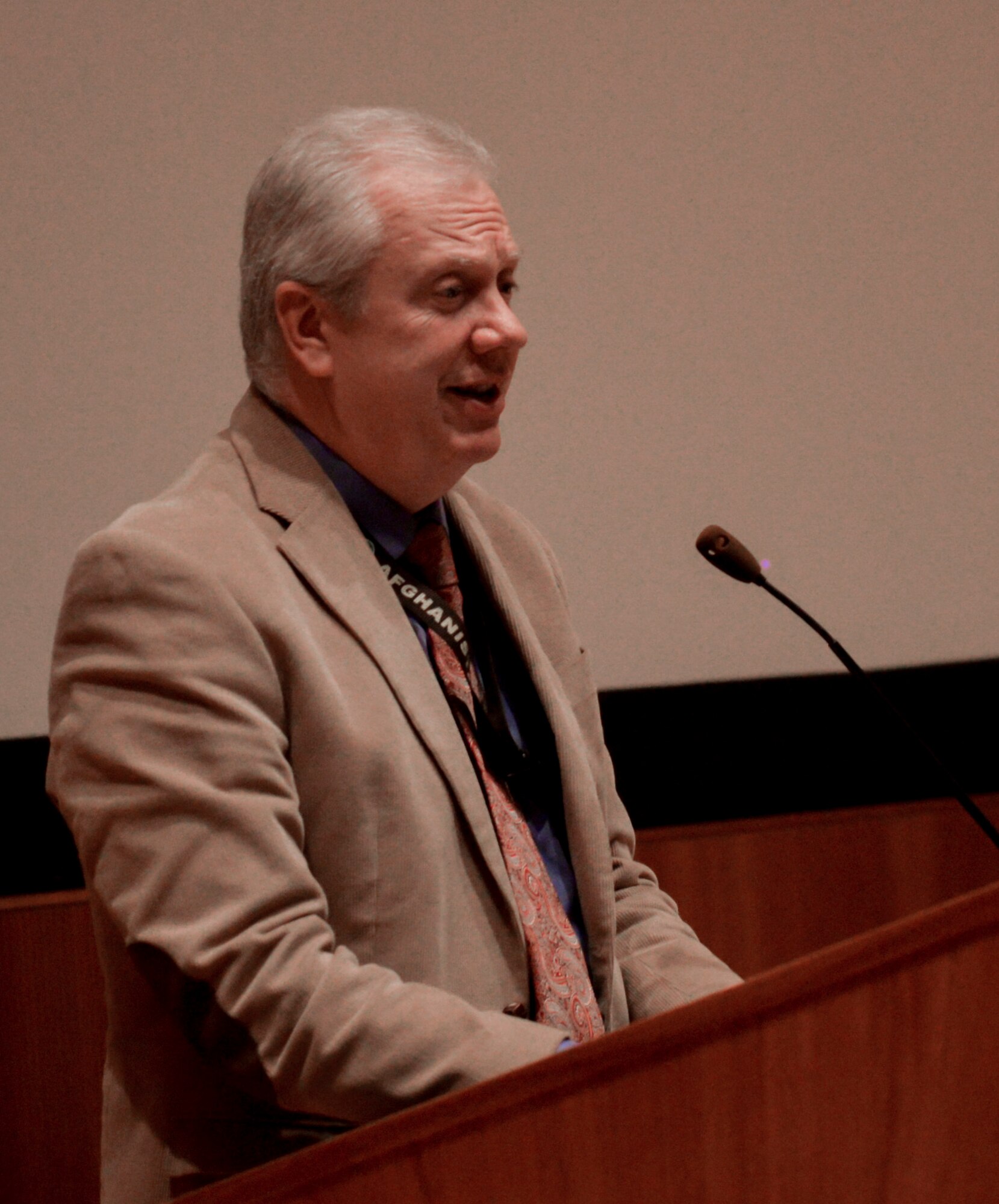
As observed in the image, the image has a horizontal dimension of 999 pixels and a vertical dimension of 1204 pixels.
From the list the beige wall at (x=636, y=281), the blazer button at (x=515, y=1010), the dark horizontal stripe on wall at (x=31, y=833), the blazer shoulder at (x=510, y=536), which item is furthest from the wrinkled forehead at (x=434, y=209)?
the dark horizontal stripe on wall at (x=31, y=833)

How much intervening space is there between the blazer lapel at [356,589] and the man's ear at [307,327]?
3.0 inches

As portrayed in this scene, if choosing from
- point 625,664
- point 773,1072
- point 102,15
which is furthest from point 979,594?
point 773,1072

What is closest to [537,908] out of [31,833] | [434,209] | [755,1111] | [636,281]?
[755,1111]

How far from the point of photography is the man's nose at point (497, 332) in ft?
4.90

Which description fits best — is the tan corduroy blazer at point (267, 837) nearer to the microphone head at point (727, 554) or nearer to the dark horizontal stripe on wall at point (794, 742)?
the microphone head at point (727, 554)

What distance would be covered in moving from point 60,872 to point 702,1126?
182 cm

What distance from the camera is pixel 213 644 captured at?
49.8 inches

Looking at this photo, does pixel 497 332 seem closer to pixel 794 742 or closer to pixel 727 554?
pixel 727 554

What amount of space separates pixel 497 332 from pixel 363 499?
0.22m

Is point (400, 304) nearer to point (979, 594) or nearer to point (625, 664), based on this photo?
point (625, 664)

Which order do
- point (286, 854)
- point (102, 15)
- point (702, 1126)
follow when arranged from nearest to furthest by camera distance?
point (702, 1126), point (286, 854), point (102, 15)

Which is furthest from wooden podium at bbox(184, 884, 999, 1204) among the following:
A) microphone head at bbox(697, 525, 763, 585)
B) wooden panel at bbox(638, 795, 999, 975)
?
wooden panel at bbox(638, 795, 999, 975)

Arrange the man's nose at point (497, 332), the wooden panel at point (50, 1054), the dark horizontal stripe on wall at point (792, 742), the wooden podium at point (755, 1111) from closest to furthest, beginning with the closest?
the wooden podium at point (755, 1111), the man's nose at point (497, 332), the wooden panel at point (50, 1054), the dark horizontal stripe on wall at point (792, 742)

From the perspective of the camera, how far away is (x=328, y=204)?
1444mm
